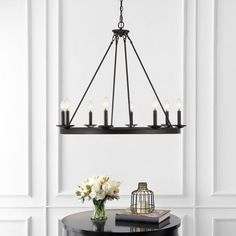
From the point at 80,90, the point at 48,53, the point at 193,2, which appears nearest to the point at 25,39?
the point at 48,53

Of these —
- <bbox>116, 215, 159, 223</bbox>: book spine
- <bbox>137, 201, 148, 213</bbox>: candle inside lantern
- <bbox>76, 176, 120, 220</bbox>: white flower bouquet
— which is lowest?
<bbox>116, 215, 159, 223</bbox>: book spine

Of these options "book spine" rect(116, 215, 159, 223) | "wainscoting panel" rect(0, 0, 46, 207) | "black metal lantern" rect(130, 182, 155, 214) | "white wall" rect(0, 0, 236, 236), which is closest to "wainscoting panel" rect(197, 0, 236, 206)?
"white wall" rect(0, 0, 236, 236)

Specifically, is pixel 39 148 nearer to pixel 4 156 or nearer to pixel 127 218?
pixel 4 156

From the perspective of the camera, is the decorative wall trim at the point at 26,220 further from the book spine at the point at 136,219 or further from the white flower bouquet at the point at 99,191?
the book spine at the point at 136,219

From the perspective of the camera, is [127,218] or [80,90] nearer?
[127,218]

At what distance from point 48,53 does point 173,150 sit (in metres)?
1.14

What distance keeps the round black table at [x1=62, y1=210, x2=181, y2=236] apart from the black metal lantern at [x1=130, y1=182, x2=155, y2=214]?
14 centimetres

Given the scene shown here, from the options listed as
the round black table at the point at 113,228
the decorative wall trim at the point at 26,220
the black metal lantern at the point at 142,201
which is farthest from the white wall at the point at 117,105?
the round black table at the point at 113,228

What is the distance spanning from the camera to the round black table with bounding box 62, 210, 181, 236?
2387 mm

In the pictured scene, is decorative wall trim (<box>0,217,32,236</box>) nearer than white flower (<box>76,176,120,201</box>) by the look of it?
No

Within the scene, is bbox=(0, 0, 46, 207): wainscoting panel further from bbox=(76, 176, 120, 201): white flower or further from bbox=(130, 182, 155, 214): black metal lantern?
bbox=(130, 182, 155, 214): black metal lantern

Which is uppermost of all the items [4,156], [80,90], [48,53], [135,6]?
[135,6]

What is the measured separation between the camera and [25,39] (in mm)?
3221

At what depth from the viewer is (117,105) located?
323cm
